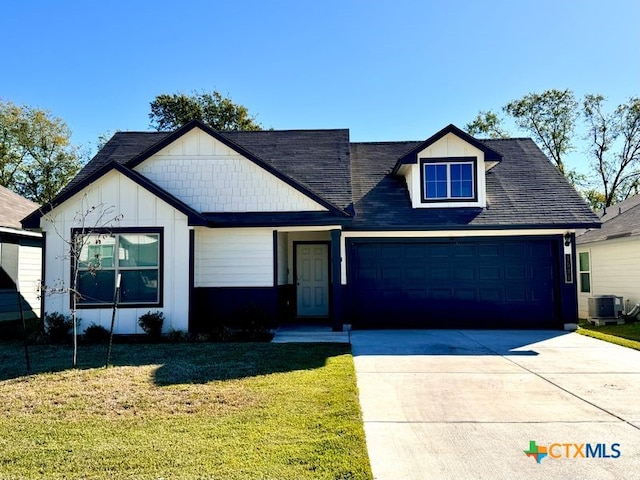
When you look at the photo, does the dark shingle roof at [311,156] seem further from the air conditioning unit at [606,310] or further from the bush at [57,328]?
the air conditioning unit at [606,310]

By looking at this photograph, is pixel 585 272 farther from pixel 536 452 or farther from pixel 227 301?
pixel 536 452

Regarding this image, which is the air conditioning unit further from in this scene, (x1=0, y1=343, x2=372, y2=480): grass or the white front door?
(x1=0, y1=343, x2=372, y2=480): grass

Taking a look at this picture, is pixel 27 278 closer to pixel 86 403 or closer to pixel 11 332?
pixel 11 332

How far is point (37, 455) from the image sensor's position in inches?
155

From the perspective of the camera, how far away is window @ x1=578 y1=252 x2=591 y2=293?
1672 cm

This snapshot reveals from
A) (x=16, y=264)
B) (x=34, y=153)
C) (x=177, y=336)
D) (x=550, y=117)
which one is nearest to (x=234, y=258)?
(x=177, y=336)

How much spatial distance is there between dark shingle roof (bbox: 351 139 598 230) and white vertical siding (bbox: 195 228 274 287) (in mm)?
2420

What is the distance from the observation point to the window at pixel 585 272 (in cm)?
1672

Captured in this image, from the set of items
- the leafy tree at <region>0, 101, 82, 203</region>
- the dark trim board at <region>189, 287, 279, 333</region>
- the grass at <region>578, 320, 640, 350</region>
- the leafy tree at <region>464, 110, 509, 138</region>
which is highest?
the leafy tree at <region>464, 110, 509, 138</region>

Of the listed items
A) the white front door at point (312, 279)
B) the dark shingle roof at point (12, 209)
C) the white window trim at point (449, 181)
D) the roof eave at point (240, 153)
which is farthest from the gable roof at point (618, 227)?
the dark shingle roof at point (12, 209)

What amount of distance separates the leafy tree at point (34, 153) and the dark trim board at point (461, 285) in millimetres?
25066

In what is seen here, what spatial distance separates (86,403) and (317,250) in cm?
869

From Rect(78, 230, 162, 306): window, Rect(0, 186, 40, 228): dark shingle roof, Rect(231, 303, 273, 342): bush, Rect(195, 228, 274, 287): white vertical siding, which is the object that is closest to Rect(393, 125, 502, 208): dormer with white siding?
Rect(195, 228, 274, 287): white vertical siding

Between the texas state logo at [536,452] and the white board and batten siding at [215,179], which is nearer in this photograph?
the texas state logo at [536,452]
